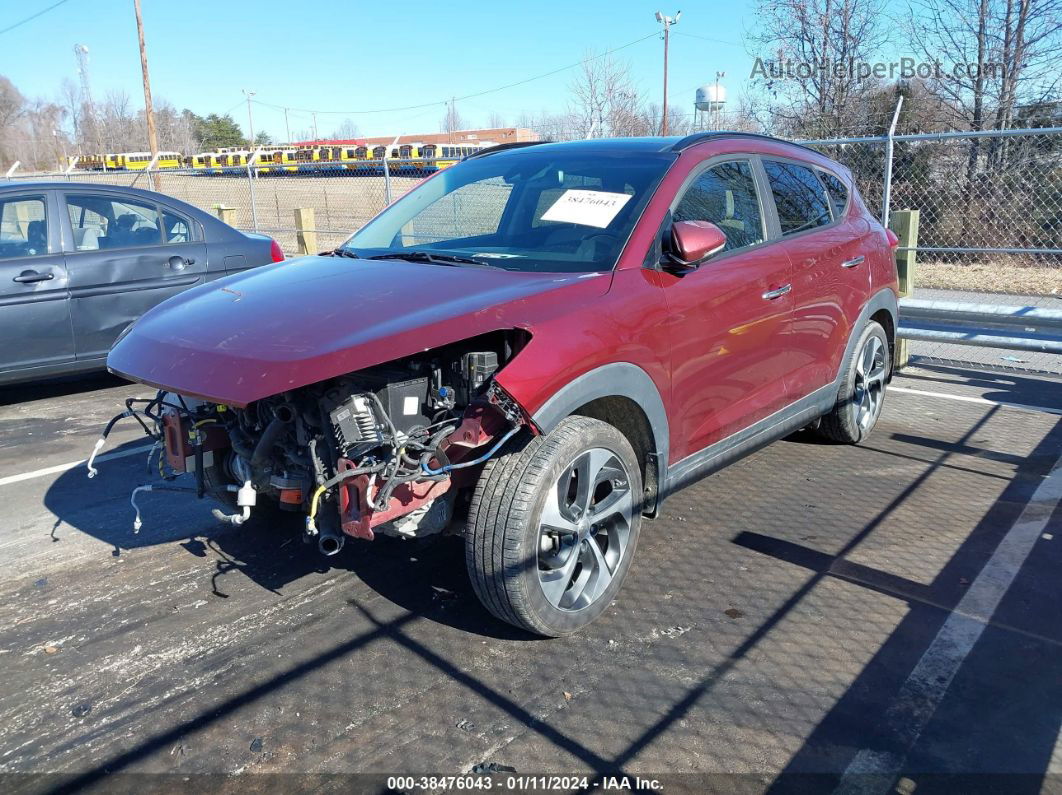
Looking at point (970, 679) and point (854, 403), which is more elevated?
point (854, 403)

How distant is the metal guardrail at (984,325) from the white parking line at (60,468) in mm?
5939

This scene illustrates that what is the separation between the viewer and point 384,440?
116 inches

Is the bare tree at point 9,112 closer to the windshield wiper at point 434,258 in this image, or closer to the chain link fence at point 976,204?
the chain link fence at point 976,204

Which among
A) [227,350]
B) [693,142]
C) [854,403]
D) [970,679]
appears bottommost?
[970,679]

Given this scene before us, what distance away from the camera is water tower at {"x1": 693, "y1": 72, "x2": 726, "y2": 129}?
854 inches

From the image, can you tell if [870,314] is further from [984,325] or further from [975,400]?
[975,400]

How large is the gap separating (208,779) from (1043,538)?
12.7 ft

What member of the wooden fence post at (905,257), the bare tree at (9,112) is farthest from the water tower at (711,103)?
the bare tree at (9,112)

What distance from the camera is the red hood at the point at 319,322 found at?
2789 millimetres

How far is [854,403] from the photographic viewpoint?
5.46m

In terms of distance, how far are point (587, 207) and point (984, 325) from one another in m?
4.38

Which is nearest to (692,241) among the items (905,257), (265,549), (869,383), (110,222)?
(265,549)

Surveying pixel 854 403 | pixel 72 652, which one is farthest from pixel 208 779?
pixel 854 403

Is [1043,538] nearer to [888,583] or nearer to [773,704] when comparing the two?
[888,583]
